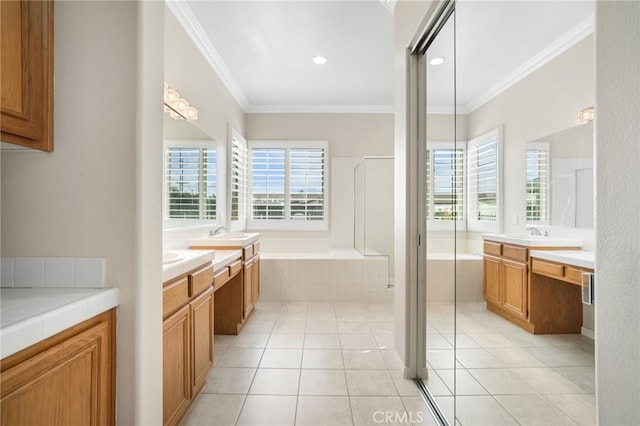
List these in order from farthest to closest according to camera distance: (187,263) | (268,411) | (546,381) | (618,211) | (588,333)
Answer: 1. (268,411)
2. (187,263)
3. (546,381)
4. (588,333)
5. (618,211)

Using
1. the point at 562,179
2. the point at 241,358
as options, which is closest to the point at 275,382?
the point at 241,358

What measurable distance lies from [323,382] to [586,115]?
205cm

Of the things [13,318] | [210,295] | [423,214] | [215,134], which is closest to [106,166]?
[13,318]

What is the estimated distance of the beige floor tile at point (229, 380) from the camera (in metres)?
2.07

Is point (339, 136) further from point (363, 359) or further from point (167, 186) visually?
point (363, 359)

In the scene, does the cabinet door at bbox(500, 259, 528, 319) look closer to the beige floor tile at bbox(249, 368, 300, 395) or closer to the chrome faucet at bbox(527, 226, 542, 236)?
the chrome faucet at bbox(527, 226, 542, 236)

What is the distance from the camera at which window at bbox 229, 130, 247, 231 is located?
4289 mm

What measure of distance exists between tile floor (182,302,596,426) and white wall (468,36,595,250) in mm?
426

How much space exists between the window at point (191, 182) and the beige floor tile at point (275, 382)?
56.8 inches

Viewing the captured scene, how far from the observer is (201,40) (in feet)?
10.00

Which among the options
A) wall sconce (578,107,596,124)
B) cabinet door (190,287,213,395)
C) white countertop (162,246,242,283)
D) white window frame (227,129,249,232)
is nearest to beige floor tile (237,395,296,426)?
cabinet door (190,287,213,395)

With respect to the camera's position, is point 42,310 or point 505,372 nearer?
point 42,310

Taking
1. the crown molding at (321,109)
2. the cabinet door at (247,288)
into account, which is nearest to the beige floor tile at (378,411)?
the cabinet door at (247,288)

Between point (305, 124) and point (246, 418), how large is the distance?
4.12 metres
